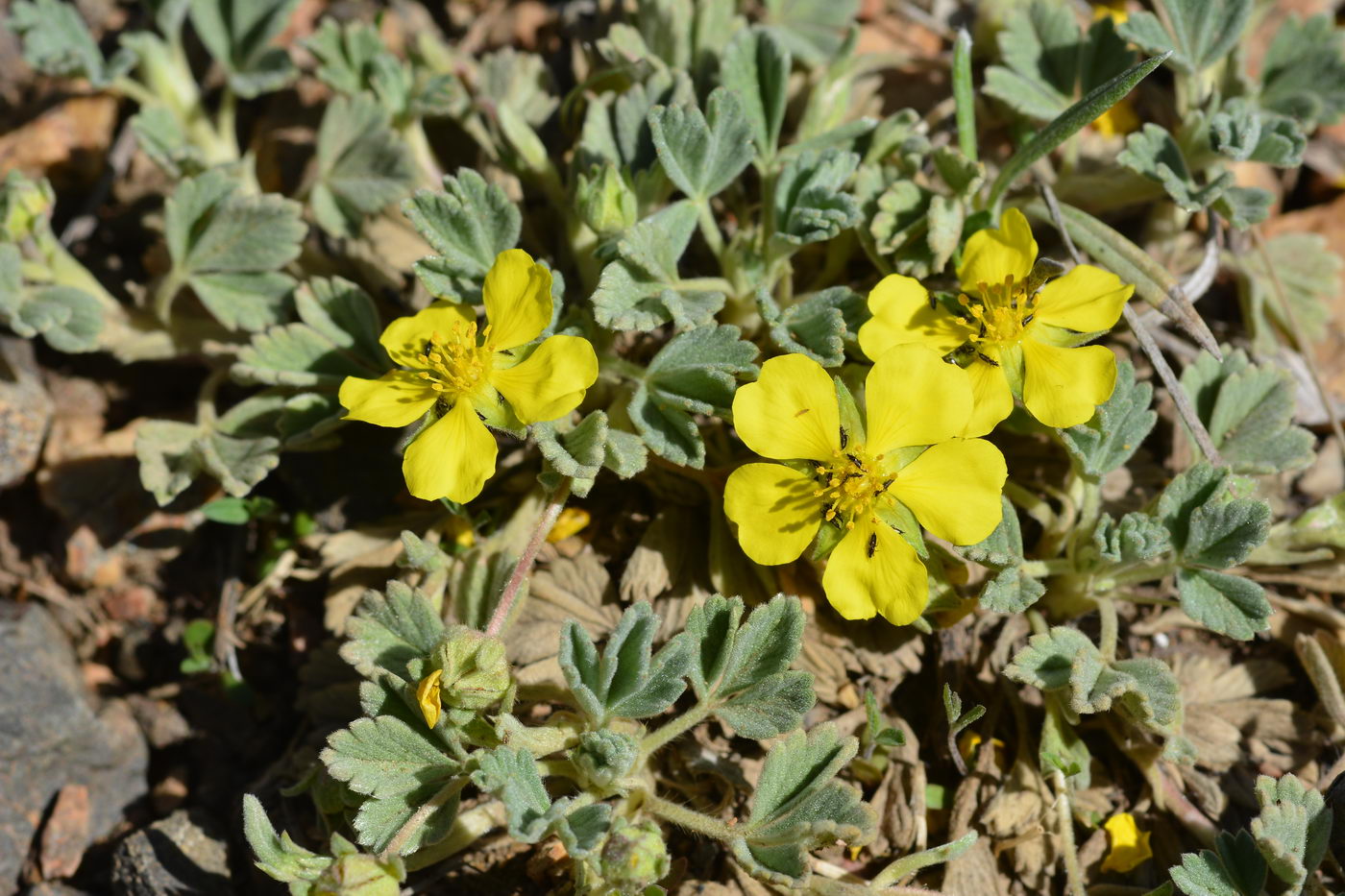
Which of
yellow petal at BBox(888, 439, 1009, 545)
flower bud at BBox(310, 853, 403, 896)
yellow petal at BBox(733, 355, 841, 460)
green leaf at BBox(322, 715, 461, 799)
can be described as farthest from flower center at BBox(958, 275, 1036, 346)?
flower bud at BBox(310, 853, 403, 896)

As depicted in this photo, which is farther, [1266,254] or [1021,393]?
[1266,254]

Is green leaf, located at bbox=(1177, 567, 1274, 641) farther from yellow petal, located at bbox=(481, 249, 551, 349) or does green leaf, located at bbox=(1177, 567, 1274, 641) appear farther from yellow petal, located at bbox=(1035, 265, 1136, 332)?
yellow petal, located at bbox=(481, 249, 551, 349)

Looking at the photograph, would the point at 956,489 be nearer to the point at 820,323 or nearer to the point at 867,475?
the point at 867,475

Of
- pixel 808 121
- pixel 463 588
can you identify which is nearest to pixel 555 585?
pixel 463 588

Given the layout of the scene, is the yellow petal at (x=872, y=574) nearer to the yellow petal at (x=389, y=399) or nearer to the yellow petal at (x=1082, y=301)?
the yellow petal at (x=1082, y=301)

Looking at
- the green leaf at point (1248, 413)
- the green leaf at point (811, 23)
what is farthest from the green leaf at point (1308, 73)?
the green leaf at point (811, 23)

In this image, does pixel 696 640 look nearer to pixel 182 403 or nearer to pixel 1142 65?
pixel 1142 65
